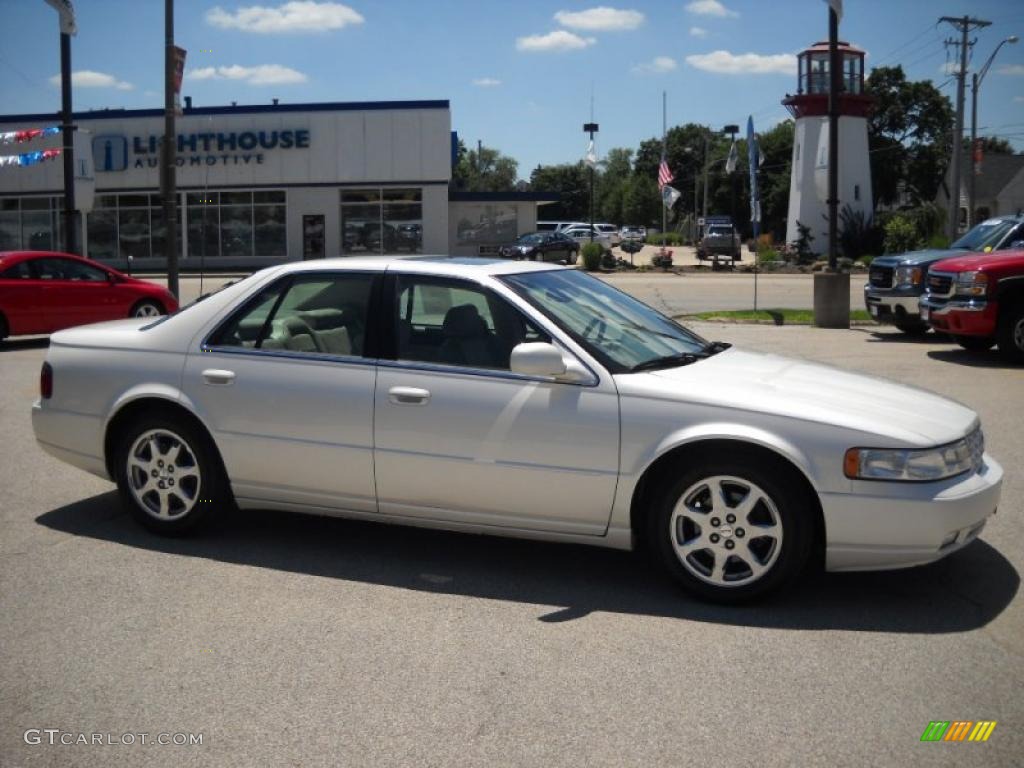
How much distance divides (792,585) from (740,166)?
82.9m

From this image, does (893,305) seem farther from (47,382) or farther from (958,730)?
(958,730)

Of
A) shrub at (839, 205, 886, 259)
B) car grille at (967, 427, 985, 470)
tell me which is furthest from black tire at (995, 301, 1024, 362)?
shrub at (839, 205, 886, 259)

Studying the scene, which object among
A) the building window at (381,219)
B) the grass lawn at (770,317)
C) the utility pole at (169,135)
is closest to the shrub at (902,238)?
the building window at (381,219)

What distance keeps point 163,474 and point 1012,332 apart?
35.1ft

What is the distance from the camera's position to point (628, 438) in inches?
193

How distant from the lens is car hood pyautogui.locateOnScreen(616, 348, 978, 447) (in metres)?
4.73

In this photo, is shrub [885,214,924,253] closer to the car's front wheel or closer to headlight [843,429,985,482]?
the car's front wheel

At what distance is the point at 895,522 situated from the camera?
15.2ft

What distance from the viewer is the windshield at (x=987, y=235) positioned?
52.3 ft

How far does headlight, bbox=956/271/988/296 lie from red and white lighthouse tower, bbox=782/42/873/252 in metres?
39.3

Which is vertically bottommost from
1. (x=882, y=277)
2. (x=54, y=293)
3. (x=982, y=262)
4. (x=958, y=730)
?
(x=958, y=730)

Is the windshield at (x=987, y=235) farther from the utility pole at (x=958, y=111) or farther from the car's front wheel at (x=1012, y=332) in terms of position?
the utility pole at (x=958, y=111)

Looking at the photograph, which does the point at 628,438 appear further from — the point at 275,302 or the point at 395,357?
the point at 275,302

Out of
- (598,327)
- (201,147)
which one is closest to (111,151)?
(201,147)
